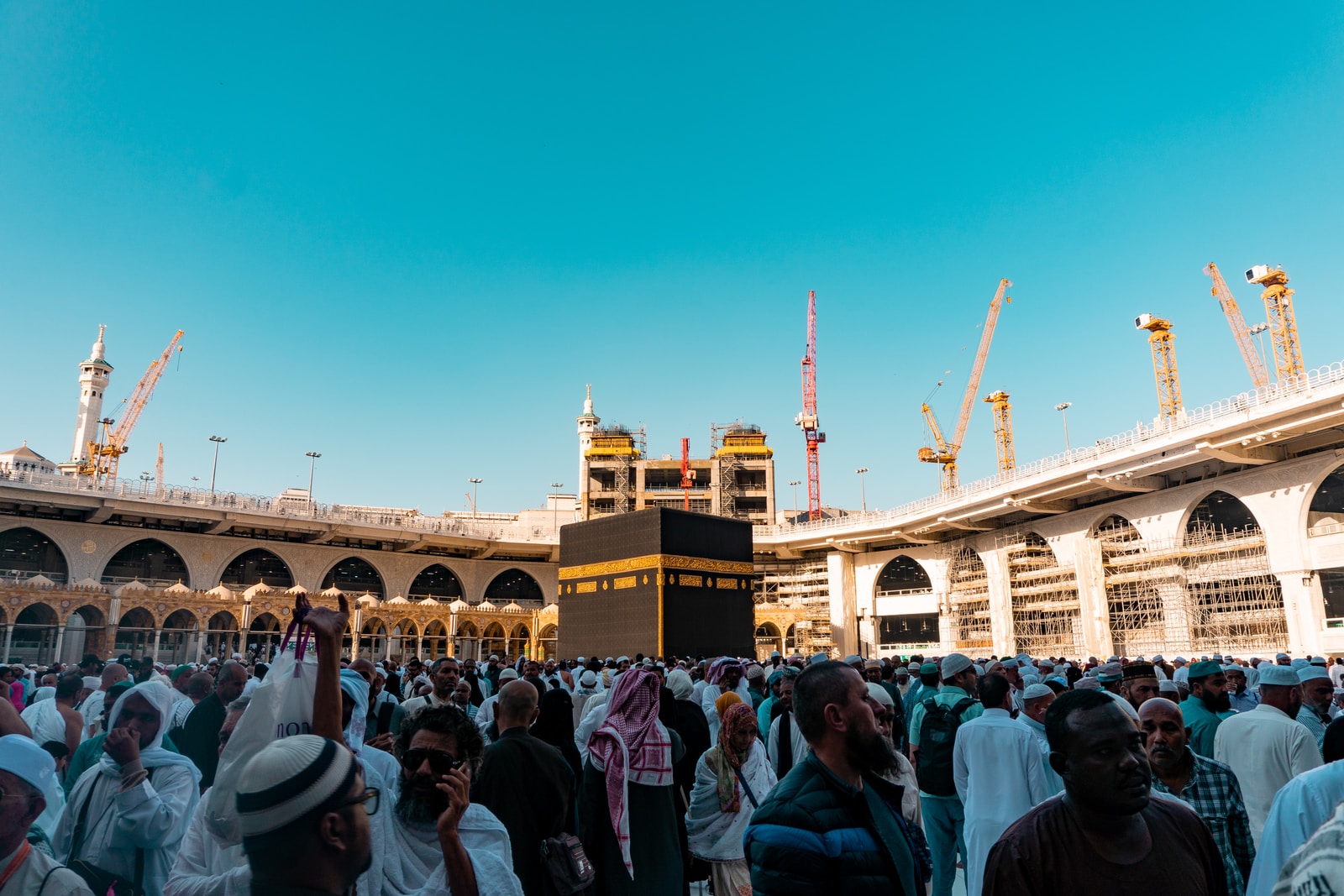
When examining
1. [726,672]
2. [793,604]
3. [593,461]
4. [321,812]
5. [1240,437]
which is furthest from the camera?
[593,461]

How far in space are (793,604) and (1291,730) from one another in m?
35.1

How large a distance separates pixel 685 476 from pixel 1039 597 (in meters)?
22.7

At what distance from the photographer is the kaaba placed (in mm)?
23766

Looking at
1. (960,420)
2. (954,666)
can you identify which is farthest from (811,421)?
(954,666)

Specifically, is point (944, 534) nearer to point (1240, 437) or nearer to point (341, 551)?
point (1240, 437)

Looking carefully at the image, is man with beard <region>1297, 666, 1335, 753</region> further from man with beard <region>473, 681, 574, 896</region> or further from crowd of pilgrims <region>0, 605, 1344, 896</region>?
man with beard <region>473, 681, 574, 896</region>

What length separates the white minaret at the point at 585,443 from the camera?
163 feet

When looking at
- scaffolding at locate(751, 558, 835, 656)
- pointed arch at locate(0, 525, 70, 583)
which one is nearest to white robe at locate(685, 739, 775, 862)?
scaffolding at locate(751, 558, 835, 656)

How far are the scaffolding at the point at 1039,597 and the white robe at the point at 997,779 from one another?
25595 millimetres

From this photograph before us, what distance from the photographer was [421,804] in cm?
214

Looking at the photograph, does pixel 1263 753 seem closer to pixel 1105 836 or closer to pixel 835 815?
pixel 1105 836

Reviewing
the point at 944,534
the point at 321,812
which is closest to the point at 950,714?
the point at 321,812

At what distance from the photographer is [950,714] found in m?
4.74

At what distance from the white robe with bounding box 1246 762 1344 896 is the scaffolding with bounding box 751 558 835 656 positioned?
32.4 metres
